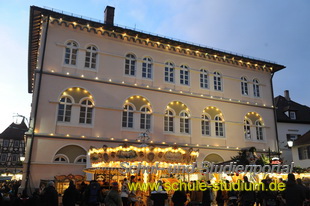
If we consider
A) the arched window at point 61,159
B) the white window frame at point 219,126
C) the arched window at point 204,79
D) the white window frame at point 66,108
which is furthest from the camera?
the arched window at point 204,79

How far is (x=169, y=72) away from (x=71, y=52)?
24.8 feet

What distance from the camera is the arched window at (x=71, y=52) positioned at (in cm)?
2014

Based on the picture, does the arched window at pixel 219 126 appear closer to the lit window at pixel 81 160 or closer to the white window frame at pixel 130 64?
the white window frame at pixel 130 64

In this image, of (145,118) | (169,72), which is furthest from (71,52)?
(169,72)

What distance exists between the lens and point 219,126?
24.1m

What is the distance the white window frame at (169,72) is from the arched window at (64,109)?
766cm

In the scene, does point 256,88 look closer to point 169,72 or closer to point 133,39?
point 169,72

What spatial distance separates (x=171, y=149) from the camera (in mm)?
16531

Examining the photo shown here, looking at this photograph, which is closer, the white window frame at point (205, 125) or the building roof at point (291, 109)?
the white window frame at point (205, 125)

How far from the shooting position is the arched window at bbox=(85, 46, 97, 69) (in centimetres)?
2072

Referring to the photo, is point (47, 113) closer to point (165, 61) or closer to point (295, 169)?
point (165, 61)

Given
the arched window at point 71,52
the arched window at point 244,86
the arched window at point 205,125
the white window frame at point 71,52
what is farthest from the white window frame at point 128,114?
the arched window at point 244,86

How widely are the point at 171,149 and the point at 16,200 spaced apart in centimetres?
803

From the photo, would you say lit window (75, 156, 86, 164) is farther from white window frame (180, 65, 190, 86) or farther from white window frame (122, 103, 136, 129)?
white window frame (180, 65, 190, 86)
